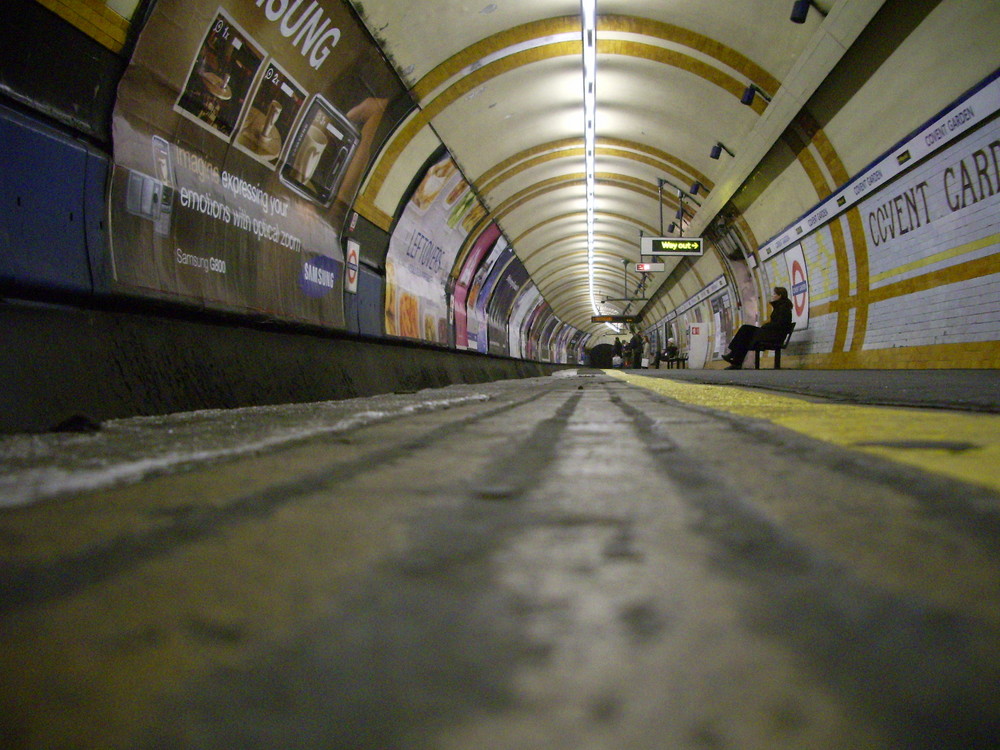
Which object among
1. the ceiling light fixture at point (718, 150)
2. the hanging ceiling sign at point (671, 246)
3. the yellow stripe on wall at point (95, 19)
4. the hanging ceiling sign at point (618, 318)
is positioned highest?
the ceiling light fixture at point (718, 150)

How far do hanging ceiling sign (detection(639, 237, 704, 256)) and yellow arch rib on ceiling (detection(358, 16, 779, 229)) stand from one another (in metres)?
5.71

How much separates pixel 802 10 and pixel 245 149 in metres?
6.95

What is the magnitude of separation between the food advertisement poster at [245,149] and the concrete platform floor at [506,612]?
3.46 metres

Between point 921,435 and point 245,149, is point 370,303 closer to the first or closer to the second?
point 245,149

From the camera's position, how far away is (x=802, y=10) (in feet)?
23.6

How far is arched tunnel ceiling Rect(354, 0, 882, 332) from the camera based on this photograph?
286 inches

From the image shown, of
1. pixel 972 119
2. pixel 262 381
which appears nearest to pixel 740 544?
pixel 262 381

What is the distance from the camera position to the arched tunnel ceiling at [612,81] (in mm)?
7258

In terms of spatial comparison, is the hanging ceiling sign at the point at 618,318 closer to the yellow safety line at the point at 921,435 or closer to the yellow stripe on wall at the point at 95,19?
Result: the yellow stripe on wall at the point at 95,19

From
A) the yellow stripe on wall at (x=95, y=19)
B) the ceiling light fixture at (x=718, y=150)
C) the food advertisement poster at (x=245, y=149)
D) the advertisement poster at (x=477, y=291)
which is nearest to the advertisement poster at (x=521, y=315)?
the advertisement poster at (x=477, y=291)

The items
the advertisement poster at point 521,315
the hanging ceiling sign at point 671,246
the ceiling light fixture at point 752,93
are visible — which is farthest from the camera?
the advertisement poster at point 521,315

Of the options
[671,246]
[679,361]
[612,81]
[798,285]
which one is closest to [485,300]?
[671,246]

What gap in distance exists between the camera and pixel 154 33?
12.6ft

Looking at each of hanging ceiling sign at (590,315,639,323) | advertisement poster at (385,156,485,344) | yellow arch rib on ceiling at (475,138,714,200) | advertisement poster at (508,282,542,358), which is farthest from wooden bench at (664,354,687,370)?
advertisement poster at (385,156,485,344)
